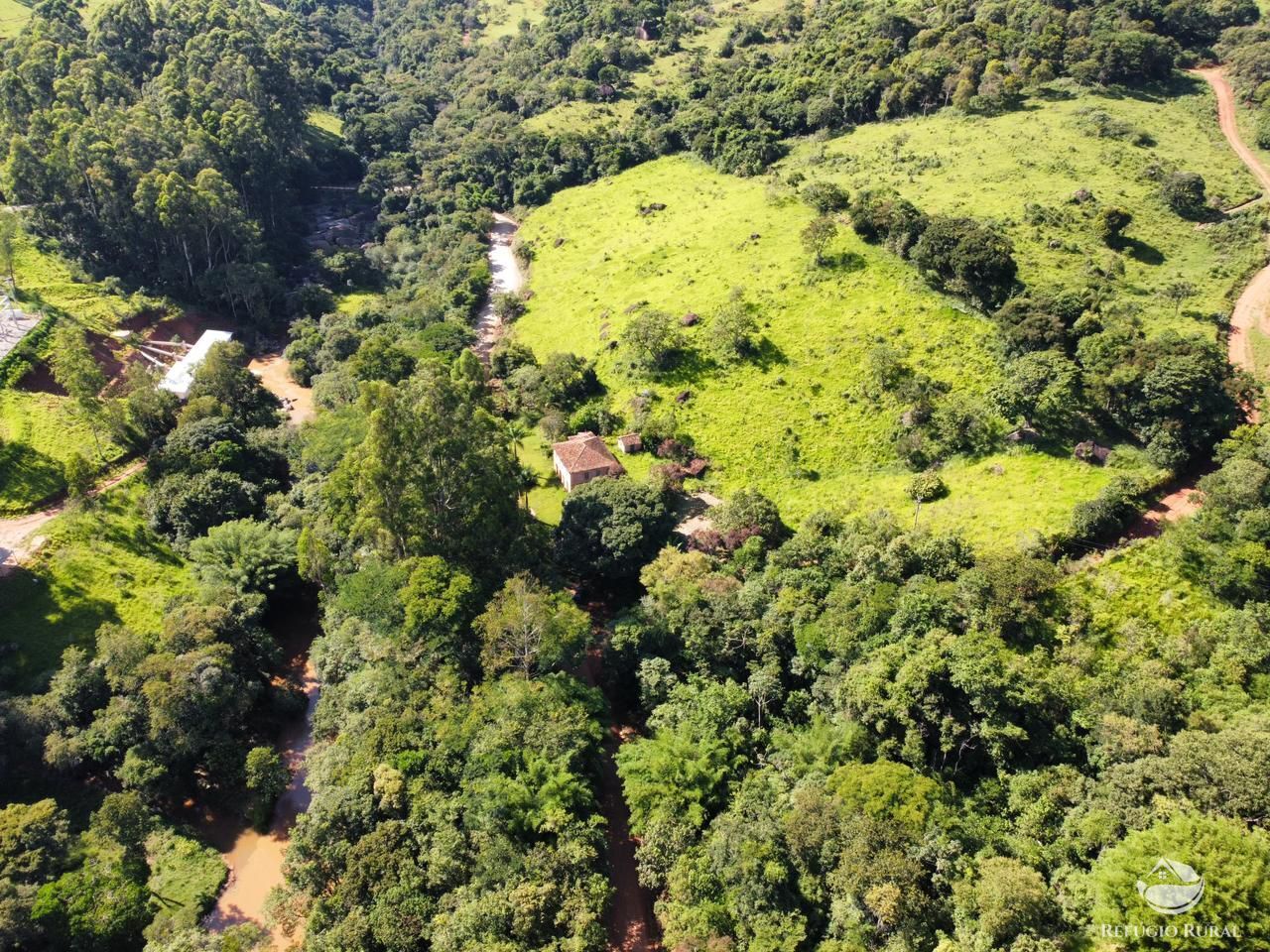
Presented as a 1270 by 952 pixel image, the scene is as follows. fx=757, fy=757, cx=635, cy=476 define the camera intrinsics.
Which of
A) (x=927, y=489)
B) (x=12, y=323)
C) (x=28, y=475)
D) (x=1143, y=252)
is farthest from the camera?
(x=12, y=323)

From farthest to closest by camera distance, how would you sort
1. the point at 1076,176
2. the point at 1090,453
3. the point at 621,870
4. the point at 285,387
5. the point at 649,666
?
1. the point at 285,387
2. the point at 1076,176
3. the point at 1090,453
4. the point at 649,666
5. the point at 621,870

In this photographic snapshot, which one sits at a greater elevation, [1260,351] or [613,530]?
[1260,351]

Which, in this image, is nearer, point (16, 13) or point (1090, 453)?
point (1090, 453)

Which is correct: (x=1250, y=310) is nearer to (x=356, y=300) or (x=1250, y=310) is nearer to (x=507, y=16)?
(x=356, y=300)

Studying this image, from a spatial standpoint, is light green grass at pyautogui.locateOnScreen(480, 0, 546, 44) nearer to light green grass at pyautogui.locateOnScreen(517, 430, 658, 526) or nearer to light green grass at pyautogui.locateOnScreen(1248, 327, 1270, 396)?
light green grass at pyautogui.locateOnScreen(517, 430, 658, 526)
